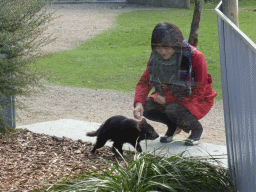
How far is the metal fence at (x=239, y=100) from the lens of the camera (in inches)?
68.1

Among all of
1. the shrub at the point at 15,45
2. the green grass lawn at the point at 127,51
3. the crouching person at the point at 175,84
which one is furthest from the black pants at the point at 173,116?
the shrub at the point at 15,45

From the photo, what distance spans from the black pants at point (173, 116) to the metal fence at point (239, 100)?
0.39 meters

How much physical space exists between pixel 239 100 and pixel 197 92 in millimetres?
779

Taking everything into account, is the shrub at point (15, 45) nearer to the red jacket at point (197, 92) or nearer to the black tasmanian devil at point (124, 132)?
the black tasmanian devil at point (124, 132)

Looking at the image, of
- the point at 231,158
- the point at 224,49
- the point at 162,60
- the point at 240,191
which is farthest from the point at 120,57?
the point at 240,191

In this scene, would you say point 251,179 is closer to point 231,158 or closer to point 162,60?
point 231,158

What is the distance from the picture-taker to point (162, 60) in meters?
2.86

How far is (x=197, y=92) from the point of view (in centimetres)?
284

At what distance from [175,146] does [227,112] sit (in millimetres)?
655

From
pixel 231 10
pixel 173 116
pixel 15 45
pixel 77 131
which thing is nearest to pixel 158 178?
pixel 173 116

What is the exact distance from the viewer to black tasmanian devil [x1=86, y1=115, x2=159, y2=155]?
3.14m

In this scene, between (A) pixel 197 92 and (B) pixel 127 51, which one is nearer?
(A) pixel 197 92

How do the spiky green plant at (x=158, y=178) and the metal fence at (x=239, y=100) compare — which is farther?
the spiky green plant at (x=158, y=178)

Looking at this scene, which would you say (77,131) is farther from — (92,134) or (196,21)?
(196,21)
